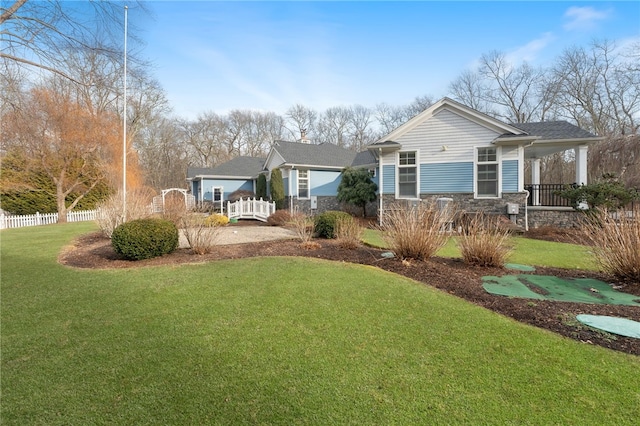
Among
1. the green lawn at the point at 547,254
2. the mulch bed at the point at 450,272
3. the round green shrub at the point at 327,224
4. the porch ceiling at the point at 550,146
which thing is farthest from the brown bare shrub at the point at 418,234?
the porch ceiling at the point at 550,146

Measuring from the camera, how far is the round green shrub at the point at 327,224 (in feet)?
32.2

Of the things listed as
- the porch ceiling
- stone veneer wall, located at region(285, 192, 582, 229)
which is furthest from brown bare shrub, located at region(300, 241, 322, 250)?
the porch ceiling

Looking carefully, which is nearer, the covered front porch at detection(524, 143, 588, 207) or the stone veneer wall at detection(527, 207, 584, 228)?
the stone veneer wall at detection(527, 207, 584, 228)

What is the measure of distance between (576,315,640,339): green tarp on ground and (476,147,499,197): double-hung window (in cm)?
1016

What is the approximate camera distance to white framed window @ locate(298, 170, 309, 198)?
66.1 ft

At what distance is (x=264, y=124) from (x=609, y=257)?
40.3 m

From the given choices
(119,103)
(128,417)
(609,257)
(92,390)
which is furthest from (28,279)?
(119,103)

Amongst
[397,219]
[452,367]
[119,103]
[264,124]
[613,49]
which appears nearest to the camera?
[452,367]

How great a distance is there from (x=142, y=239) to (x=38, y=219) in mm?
15667

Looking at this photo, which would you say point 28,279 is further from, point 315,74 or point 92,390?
point 315,74

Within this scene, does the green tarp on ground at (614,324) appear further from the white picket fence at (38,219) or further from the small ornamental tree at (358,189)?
the white picket fence at (38,219)

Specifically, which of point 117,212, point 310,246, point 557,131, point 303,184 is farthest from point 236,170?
point 557,131

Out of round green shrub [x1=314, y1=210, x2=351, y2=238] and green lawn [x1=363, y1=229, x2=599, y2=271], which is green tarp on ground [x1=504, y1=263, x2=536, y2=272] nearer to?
green lawn [x1=363, y1=229, x2=599, y2=271]

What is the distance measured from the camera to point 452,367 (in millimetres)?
2730
